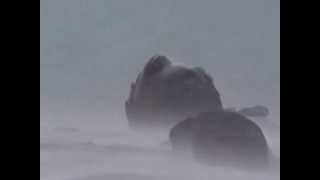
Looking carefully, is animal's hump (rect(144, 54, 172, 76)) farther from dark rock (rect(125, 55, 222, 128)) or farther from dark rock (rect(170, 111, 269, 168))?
dark rock (rect(170, 111, 269, 168))

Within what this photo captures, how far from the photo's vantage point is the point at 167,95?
28.2ft

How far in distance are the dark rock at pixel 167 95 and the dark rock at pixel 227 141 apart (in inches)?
74.6

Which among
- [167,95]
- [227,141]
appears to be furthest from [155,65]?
[227,141]

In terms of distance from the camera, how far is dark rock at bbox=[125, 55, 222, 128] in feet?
26.9

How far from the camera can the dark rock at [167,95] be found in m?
8.21

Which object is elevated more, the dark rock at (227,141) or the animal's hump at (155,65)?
the animal's hump at (155,65)

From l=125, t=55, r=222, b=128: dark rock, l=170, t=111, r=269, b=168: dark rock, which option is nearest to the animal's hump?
l=125, t=55, r=222, b=128: dark rock

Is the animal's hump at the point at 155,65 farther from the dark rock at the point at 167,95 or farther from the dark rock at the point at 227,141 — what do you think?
the dark rock at the point at 227,141

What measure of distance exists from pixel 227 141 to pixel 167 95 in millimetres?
2711

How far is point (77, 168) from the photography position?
5570 mm

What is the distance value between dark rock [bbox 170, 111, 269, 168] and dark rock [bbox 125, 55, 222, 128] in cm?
189

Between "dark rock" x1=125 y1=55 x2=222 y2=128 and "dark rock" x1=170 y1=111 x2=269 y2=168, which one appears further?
"dark rock" x1=125 y1=55 x2=222 y2=128

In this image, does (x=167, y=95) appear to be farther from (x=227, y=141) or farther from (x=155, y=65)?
(x=227, y=141)

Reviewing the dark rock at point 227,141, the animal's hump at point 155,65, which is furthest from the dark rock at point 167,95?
the dark rock at point 227,141
